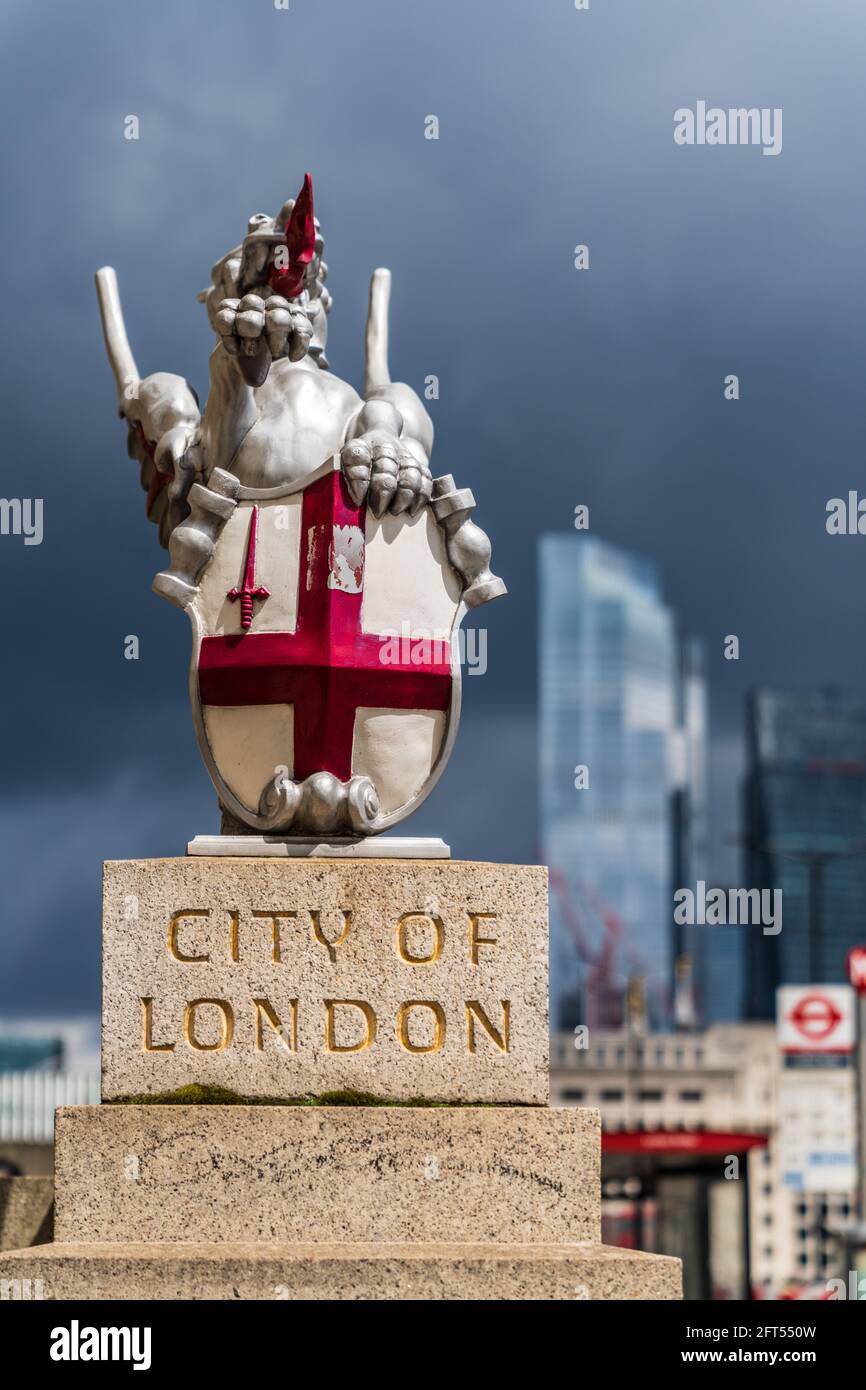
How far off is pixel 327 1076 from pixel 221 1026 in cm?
45

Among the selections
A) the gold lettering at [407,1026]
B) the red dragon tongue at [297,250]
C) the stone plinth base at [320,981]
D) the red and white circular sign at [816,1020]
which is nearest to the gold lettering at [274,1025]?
the stone plinth base at [320,981]

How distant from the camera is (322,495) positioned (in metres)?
9.32

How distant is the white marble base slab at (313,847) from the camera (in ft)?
30.1

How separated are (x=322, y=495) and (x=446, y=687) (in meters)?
0.95

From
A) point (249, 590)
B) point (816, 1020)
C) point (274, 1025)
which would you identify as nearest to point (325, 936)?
point (274, 1025)

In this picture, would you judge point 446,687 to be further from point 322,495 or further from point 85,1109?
point 85,1109

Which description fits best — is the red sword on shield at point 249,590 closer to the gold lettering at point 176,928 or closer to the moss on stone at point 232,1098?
the gold lettering at point 176,928

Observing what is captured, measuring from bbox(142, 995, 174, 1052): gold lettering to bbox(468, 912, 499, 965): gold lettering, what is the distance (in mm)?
1210

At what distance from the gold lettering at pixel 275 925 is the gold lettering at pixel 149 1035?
504mm

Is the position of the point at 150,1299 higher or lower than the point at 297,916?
lower

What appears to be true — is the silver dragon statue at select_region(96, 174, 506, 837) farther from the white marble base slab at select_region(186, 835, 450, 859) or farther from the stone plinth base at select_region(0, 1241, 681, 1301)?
the stone plinth base at select_region(0, 1241, 681, 1301)

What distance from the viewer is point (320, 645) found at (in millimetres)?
9281
